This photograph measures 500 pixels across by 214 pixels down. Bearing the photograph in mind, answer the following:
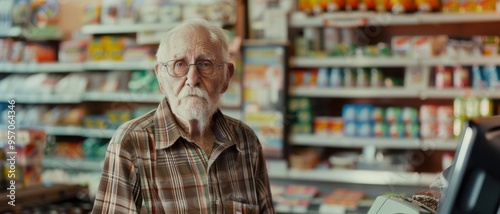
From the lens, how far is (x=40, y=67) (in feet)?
21.6

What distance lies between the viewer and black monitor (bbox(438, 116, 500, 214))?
0.93m

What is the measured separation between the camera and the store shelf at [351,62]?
507cm

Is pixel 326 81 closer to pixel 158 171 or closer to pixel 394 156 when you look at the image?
pixel 394 156

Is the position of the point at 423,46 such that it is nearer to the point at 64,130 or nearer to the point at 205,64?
the point at 205,64

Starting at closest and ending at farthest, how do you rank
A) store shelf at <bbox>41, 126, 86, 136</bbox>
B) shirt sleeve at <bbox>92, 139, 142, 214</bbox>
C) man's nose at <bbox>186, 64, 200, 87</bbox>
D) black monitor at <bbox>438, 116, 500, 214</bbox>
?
black monitor at <bbox>438, 116, 500, 214</bbox> < shirt sleeve at <bbox>92, 139, 142, 214</bbox> < man's nose at <bbox>186, 64, 200, 87</bbox> < store shelf at <bbox>41, 126, 86, 136</bbox>

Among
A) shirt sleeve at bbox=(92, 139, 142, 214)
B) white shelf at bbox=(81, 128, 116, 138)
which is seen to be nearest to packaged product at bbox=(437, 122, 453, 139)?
white shelf at bbox=(81, 128, 116, 138)

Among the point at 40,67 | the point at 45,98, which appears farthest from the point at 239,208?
the point at 40,67

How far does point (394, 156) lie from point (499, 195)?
435 centimetres

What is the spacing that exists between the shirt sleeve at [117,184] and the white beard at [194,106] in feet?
0.71

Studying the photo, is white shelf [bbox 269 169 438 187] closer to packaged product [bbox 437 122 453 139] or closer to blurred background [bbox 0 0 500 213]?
blurred background [bbox 0 0 500 213]

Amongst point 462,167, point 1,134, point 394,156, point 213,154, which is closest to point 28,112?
point 1,134

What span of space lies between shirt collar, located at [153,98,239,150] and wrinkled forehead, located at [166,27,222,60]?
0.57 ft

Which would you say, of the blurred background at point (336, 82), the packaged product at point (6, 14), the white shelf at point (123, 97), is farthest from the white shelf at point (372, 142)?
the packaged product at point (6, 14)

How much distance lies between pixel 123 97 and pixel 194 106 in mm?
4330
